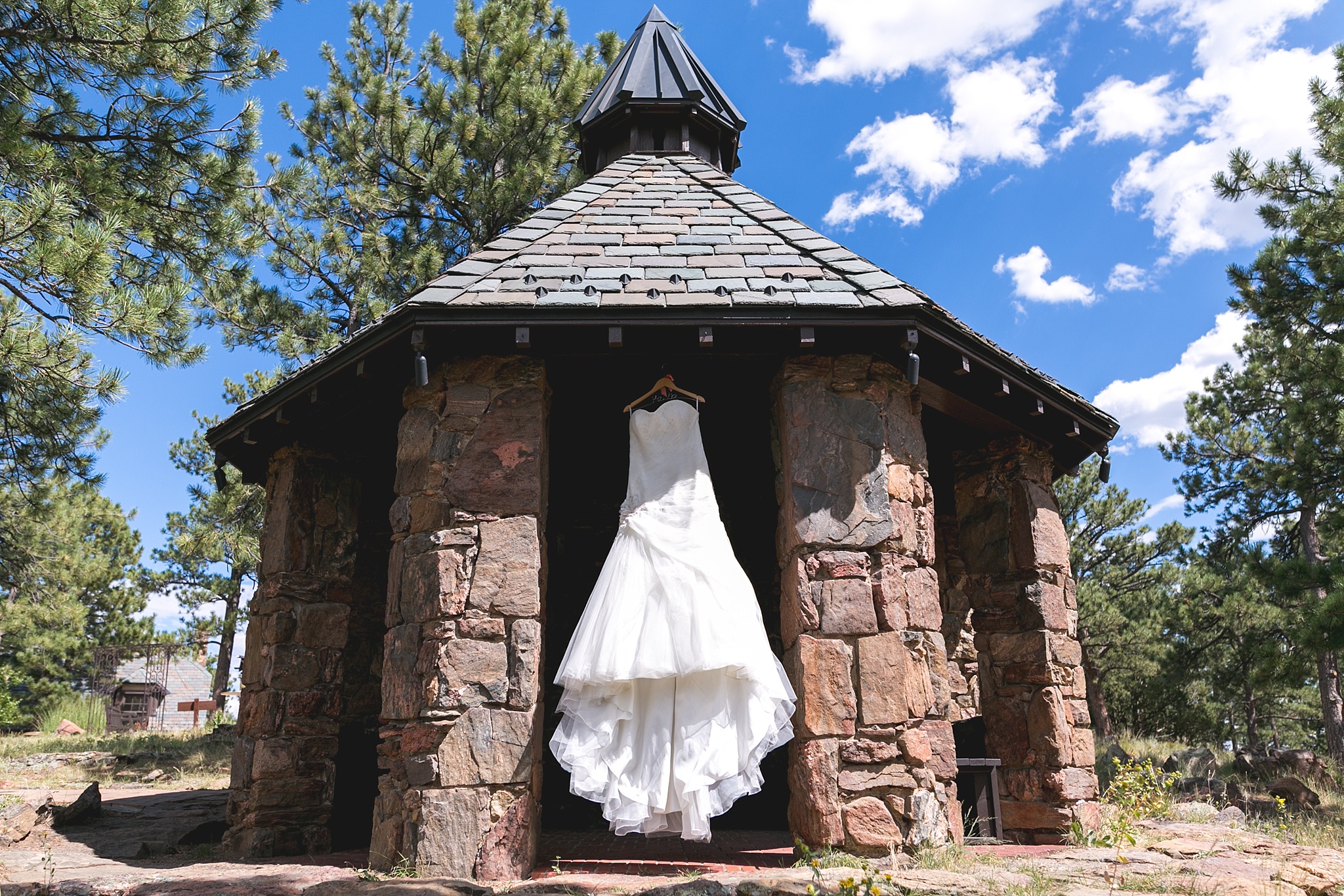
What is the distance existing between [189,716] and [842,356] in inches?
1161

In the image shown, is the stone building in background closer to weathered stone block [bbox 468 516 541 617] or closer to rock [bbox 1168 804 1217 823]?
weathered stone block [bbox 468 516 541 617]

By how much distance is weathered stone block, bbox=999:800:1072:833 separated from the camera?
586 centimetres

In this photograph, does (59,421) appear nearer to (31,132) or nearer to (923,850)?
(31,132)

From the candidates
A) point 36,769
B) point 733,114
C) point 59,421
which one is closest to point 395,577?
point 59,421

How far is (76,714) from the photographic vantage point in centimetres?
1788

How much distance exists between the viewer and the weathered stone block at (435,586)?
15.2ft

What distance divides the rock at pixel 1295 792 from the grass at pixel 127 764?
1246 centimetres

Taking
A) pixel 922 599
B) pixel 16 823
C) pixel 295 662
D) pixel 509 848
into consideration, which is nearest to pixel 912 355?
pixel 922 599

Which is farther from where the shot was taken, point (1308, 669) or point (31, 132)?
point (1308, 669)

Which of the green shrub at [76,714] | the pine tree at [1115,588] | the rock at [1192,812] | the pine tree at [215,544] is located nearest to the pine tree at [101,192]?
the pine tree at [215,544]

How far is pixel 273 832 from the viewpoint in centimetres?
572

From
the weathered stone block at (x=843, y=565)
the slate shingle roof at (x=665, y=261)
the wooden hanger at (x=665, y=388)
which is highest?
the slate shingle roof at (x=665, y=261)

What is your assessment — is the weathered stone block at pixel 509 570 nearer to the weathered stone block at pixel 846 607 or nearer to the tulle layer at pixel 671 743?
the tulle layer at pixel 671 743

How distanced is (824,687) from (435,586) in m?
2.14
